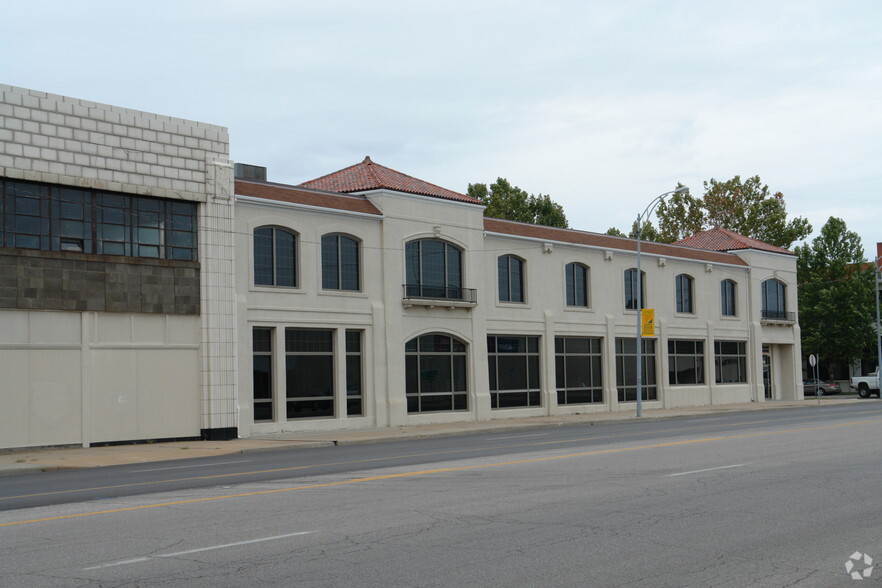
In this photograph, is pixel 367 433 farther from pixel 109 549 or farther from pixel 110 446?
pixel 109 549

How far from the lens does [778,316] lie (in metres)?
52.3

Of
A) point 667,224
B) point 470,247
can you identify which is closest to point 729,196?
point 667,224

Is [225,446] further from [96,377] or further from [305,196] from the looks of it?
[305,196]

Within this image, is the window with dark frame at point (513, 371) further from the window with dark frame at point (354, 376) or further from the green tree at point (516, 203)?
the green tree at point (516, 203)

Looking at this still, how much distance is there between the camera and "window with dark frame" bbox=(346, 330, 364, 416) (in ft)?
104

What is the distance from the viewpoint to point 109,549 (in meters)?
9.34

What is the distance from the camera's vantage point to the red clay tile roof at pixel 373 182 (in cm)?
3341

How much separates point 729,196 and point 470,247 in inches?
1805

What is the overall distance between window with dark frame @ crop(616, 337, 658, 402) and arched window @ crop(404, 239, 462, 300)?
10.5 m

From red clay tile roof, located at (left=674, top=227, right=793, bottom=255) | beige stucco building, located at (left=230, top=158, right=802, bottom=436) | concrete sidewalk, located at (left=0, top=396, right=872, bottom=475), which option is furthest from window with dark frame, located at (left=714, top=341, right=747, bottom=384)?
concrete sidewalk, located at (left=0, top=396, right=872, bottom=475)

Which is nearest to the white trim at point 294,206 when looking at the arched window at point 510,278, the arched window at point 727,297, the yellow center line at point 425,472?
the arched window at point 510,278

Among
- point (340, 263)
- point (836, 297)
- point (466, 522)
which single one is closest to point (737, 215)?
point (836, 297)

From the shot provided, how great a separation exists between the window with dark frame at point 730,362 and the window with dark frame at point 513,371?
44.7ft

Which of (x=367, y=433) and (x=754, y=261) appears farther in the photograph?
(x=754, y=261)
